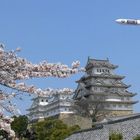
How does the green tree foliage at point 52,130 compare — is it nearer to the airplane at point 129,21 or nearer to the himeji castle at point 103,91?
the airplane at point 129,21

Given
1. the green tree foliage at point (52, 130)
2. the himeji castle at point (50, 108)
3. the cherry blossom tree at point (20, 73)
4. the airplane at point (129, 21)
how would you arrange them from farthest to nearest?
1. the himeji castle at point (50, 108)
2. the green tree foliage at point (52, 130)
3. the airplane at point (129, 21)
4. the cherry blossom tree at point (20, 73)

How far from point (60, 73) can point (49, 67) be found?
0.81 feet

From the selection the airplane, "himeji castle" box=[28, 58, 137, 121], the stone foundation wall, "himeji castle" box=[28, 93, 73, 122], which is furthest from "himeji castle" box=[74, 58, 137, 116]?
the airplane

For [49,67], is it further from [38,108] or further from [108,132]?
[38,108]

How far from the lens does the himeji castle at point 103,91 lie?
72625mm

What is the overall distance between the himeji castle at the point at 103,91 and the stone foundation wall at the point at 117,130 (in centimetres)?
3696

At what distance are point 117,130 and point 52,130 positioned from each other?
16036mm

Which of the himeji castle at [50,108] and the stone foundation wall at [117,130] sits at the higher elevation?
the himeji castle at [50,108]

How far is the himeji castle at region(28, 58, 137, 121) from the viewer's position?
72625 mm

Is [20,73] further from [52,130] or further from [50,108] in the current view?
[50,108]

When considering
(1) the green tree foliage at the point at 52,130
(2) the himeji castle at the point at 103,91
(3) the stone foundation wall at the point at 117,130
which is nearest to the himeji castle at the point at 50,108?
(2) the himeji castle at the point at 103,91

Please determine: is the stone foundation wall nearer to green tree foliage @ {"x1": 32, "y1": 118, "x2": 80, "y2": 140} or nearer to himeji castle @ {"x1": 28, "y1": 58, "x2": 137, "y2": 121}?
green tree foliage @ {"x1": 32, "y1": 118, "x2": 80, "y2": 140}

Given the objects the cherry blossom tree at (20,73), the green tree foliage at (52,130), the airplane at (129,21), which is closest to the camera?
the cherry blossom tree at (20,73)

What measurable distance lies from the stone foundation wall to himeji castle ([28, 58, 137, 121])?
37.0m
